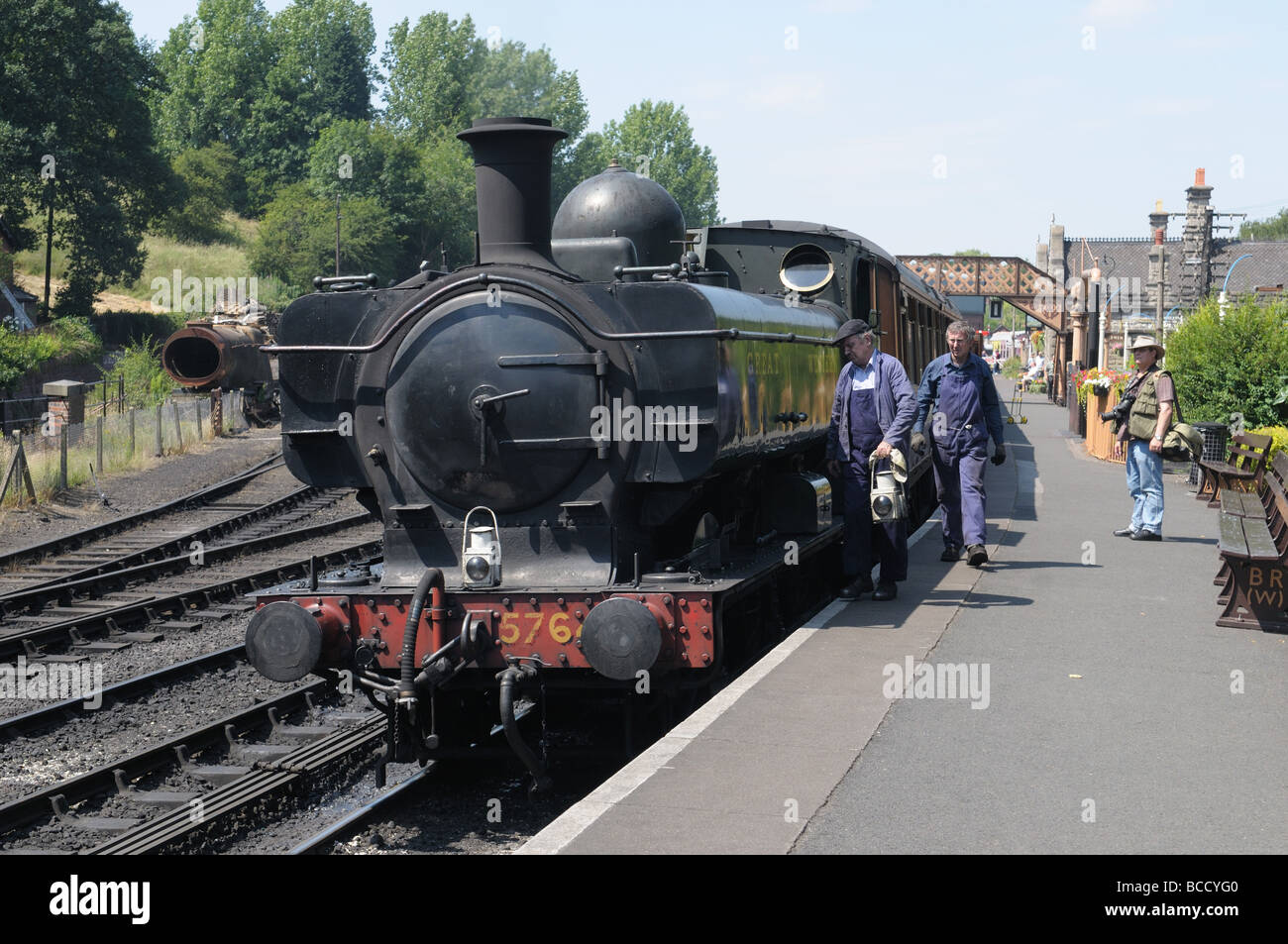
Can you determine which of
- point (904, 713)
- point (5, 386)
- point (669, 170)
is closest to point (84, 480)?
point (5, 386)

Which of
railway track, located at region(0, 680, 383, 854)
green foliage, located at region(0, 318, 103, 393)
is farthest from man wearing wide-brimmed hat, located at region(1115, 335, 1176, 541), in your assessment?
green foliage, located at region(0, 318, 103, 393)

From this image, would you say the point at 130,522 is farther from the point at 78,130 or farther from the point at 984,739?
the point at 78,130

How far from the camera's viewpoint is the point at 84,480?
64.8 feet

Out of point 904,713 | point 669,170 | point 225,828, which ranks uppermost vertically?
point 669,170

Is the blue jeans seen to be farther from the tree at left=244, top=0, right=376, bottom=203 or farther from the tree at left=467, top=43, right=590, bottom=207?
the tree at left=244, top=0, right=376, bottom=203

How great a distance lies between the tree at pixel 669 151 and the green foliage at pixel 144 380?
61.4m

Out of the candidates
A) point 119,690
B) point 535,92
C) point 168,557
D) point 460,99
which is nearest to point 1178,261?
point 535,92

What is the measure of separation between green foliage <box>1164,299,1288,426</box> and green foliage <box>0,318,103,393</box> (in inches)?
815

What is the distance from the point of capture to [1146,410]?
37.3 ft

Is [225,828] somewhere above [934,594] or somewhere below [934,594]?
below

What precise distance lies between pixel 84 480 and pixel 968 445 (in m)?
14.6

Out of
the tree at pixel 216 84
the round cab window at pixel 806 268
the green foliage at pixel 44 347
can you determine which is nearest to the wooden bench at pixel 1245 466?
the round cab window at pixel 806 268

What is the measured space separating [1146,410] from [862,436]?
3.99m

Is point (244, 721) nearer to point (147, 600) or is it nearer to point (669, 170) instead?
point (147, 600)
